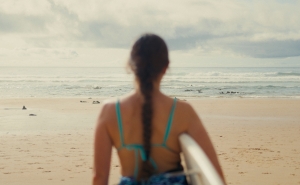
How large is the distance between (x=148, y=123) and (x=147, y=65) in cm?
29

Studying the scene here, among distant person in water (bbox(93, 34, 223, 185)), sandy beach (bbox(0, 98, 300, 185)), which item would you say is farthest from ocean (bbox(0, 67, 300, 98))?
distant person in water (bbox(93, 34, 223, 185))

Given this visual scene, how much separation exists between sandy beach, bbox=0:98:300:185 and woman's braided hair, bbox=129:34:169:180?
4114mm

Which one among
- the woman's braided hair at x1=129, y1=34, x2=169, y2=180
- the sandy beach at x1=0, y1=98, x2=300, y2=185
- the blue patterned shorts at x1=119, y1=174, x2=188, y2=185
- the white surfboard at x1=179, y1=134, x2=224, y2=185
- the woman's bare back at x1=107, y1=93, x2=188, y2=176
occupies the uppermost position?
the woman's braided hair at x1=129, y1=34, x2=169, y2=180

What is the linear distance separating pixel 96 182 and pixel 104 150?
0.65 feet

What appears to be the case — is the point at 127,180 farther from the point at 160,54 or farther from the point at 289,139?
the point at 289,139

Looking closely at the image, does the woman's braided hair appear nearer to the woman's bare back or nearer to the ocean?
the woman's bare back

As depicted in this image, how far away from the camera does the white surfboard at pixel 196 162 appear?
1.77 metres

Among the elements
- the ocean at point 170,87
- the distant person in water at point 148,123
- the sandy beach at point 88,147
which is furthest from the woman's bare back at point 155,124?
the ocean at point 170,87

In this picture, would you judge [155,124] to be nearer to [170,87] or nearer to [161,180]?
[161,180]

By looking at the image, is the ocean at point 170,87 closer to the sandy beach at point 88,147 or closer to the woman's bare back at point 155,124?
the sandy beach at point 88,147

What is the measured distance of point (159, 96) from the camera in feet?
6.45

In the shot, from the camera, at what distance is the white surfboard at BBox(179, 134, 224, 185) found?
1.77 metres

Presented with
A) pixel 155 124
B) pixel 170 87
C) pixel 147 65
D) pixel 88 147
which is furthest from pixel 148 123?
pixel 170 87

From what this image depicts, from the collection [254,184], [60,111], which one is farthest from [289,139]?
[60,111]
